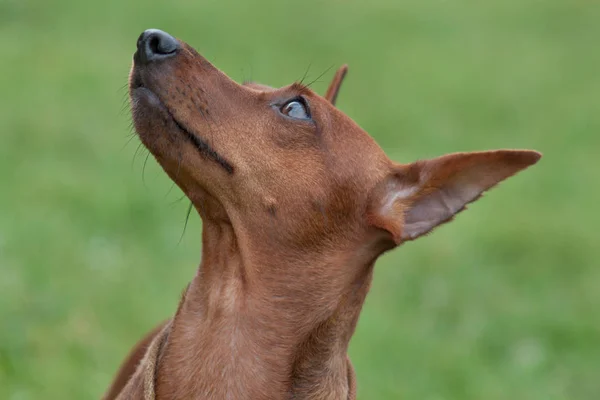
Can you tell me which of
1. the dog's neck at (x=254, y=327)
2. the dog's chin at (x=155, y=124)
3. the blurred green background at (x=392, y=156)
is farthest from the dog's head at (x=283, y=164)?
the blurred green background at (x=392, y=156)

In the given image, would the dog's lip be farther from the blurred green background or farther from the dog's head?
the blurred green background

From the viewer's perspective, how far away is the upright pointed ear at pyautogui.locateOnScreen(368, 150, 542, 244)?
4.70 m

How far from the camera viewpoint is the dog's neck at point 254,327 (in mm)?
4602

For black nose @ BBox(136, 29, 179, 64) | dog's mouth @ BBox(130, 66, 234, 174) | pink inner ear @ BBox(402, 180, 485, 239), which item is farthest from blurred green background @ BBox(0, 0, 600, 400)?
black nose @ BBox(136, 29, 179, 64)

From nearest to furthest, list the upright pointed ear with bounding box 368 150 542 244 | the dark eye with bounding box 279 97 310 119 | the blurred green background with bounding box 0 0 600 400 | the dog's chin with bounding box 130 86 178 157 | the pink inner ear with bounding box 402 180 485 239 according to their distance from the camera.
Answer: the dog's chin with bounding box 130 86 178 157 → the upright pointed ear with bounding box 368 150 542 244 → the pink inner ear with bounding box 402 180 485 239 → the dark eye with bounding box 279 97 310 119 → the blurred green background with bounding box 0 0 600 400

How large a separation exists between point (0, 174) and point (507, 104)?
8210 mm

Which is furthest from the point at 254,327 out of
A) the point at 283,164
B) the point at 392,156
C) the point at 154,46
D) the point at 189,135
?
the point at 392,156

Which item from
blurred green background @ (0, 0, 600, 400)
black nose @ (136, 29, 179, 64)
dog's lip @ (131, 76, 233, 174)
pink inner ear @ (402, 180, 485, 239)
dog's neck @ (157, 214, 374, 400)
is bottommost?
blurred green background @ (0, 0, 600, 400)

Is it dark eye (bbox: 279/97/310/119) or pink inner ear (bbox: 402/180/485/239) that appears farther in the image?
dark eye (bbox: 279/97/310/119)

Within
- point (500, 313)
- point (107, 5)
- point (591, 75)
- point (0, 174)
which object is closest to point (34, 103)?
point (0, 174)

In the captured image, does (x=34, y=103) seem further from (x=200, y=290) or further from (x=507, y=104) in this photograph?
(x=200, y=290)

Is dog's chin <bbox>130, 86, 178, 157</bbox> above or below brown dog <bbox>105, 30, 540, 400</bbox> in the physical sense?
above

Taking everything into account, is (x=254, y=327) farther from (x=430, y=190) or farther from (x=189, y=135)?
(x=430, y=190)

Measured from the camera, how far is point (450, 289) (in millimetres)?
9250
